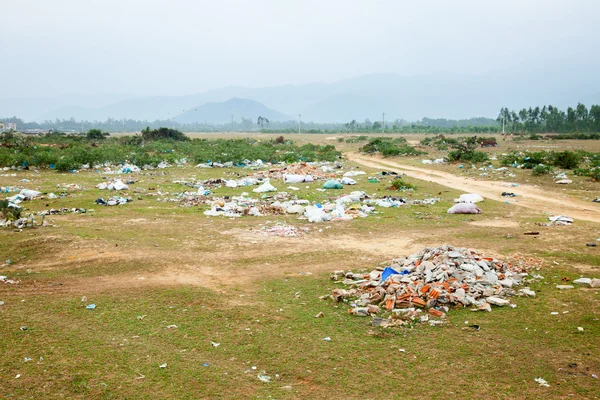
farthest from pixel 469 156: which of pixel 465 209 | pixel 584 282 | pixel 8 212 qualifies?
pixel 8 212

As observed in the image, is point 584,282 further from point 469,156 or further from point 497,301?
point 469,156

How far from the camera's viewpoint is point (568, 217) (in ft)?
39.5

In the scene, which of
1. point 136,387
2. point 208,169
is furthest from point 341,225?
point 208,169

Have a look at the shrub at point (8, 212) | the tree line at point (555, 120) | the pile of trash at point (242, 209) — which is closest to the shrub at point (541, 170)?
the pile of trash at point (242, 209)

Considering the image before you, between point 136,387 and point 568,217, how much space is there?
38.7ft

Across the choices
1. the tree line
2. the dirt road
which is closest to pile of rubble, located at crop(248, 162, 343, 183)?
the dirt road

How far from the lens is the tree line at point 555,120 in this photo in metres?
62.7

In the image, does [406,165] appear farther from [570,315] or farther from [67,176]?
[570,315]

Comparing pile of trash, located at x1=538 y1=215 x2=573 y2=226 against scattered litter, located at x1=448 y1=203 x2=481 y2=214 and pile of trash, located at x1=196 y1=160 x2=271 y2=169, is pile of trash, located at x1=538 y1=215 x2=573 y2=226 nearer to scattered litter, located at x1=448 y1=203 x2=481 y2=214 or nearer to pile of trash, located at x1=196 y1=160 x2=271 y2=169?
scattered litter, located at x1=448 y1=203 x2=481 y2=214

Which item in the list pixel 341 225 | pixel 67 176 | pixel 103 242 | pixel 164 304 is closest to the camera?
pixel 164 304

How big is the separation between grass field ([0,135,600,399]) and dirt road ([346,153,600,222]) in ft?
6.81

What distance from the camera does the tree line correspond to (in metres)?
62.7

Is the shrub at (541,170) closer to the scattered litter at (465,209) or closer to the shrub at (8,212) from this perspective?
the scattered litter at (465,209)

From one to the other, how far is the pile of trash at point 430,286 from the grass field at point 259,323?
9.7 inches
